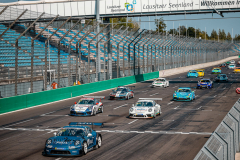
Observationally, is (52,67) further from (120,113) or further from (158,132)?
(158,132)

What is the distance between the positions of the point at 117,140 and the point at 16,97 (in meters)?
13.3

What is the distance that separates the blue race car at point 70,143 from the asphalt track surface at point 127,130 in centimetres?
26

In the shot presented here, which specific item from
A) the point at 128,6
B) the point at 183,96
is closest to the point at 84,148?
the point at 183,96

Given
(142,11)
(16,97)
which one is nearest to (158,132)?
(16,97)

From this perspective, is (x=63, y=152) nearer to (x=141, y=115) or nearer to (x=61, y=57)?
(x=141, y=115)

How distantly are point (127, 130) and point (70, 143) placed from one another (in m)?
5.90

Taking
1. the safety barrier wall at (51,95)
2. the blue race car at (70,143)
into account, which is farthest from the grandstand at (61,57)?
the blue race car at (70,143)

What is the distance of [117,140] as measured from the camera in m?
16.3

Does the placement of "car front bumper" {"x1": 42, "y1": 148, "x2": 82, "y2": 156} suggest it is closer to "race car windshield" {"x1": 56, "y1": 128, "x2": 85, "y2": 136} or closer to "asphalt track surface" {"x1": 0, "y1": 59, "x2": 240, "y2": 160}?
"asphalt track surface" {"x1": 0, "y1": 59, "x2": 240, "y2": 160}

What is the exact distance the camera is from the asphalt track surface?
14070 mm

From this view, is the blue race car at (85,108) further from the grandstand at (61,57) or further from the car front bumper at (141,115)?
the grandstand at (61,57)

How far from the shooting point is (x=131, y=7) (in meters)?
45.7

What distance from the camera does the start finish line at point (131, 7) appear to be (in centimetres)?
4206

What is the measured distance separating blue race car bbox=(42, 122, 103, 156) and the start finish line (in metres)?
28.0
